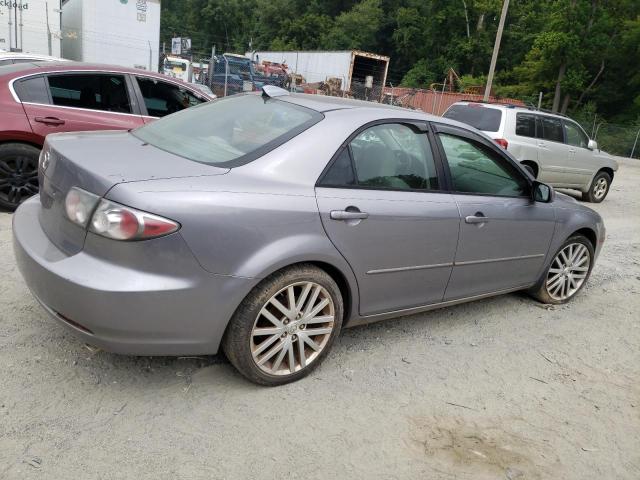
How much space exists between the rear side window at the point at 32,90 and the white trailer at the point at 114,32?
589 inches

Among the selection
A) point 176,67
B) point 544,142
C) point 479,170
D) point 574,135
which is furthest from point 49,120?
point 176,67

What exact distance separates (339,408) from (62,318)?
4.69ft

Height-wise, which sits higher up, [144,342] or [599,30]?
[599,30]

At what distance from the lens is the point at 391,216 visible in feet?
10.2

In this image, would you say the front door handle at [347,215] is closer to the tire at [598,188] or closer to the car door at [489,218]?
the car door at [489,218]

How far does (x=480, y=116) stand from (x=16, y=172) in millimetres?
7514

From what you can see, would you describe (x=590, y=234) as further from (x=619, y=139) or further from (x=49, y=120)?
(x=619, y=139)

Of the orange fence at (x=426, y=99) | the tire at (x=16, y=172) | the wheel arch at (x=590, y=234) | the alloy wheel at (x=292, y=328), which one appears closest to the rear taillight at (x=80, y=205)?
the alloy wheel at (x=292, y=328)

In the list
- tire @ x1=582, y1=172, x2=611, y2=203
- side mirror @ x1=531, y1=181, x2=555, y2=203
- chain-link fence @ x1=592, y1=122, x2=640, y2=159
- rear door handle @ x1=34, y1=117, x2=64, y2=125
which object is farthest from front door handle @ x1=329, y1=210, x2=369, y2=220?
chain-link fence @ x1=592, y1=122, x2=640, y2=159

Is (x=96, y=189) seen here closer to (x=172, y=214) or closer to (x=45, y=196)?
(x=172, y=214)

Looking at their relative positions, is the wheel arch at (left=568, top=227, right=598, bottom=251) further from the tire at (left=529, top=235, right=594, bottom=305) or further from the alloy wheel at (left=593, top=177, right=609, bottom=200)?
the alloy wheel at (left=593, top=177, right=609, bottom=200)

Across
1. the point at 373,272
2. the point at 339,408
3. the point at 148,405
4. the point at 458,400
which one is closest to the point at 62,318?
the point at 148,405

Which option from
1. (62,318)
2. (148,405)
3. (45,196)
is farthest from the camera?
(45,196)

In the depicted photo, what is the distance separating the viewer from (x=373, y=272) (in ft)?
10.2
